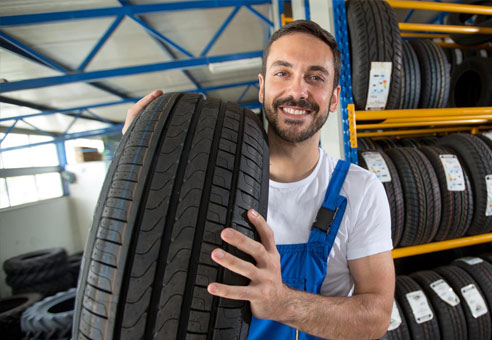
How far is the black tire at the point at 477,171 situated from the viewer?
1.91 meters

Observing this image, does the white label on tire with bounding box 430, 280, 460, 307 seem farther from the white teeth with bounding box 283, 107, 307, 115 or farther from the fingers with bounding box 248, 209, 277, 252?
the fingers with bounding box 248, 209, 277, 252

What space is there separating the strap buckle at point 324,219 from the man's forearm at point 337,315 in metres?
0.26

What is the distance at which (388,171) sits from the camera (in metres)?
1.81

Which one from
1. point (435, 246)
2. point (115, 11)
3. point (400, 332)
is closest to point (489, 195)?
point (435, 246)

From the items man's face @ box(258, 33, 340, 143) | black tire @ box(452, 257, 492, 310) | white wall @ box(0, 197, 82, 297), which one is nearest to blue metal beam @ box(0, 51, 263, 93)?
white wall @ box(0, 197, 82, 297)

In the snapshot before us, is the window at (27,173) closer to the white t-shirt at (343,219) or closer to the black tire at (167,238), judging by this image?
the black tire at (167,238)

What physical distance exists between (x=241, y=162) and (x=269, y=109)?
482mm

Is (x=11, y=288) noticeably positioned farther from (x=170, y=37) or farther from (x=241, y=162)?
(x=241, y=162)

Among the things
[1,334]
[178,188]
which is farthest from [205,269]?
[1,334]

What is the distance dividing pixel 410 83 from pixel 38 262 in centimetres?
555

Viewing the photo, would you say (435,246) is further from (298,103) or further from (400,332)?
(298,103)

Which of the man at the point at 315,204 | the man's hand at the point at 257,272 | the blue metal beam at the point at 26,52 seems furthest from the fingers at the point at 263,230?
the blue metal beam at the point at 26,52

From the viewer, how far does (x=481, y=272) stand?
2.10m

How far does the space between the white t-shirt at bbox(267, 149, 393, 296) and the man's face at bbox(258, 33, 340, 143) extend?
0.77ft
